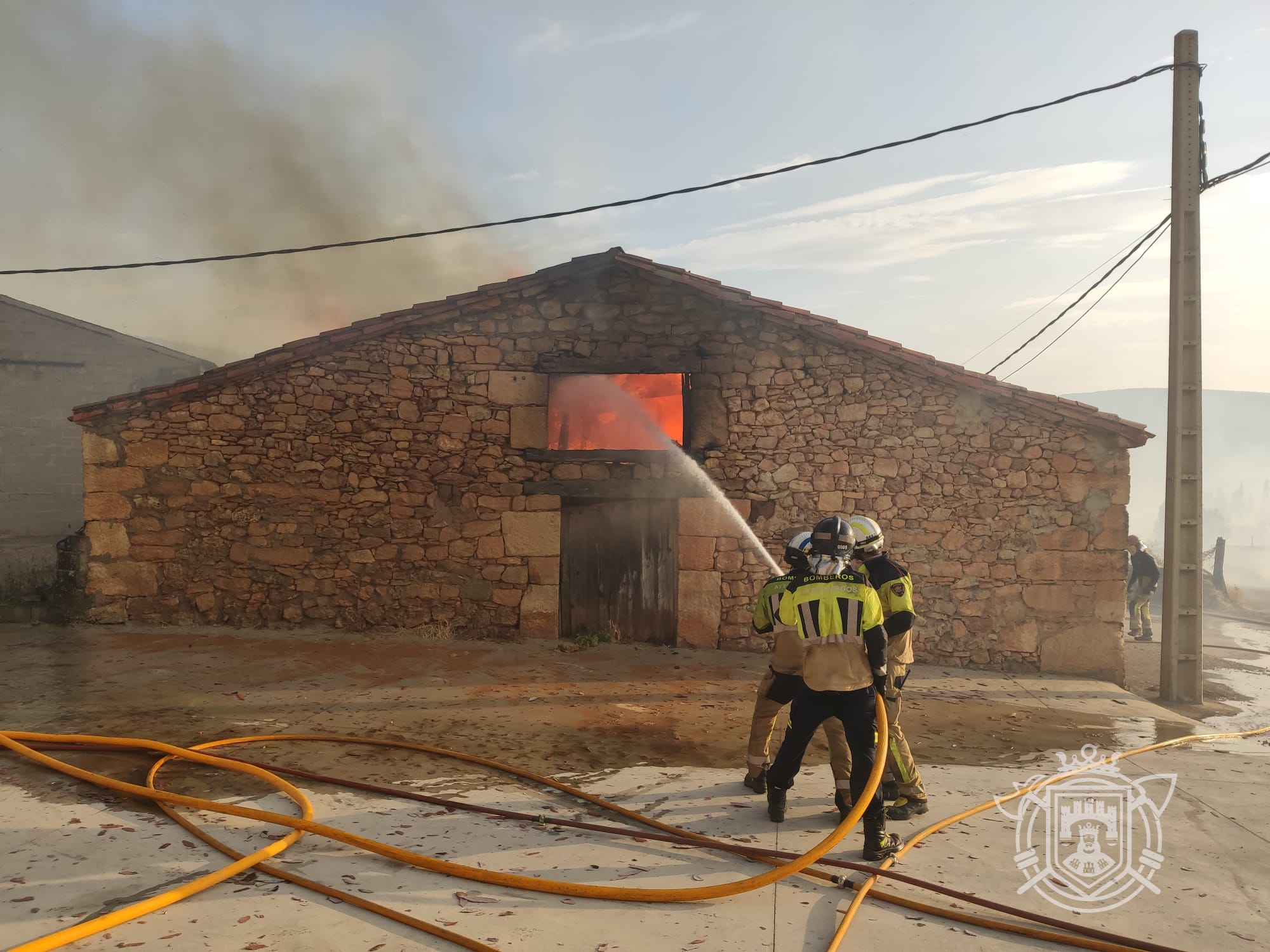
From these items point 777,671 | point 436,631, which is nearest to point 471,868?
point 777,671

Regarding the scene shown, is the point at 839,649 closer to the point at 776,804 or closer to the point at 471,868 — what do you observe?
the point at 776,804

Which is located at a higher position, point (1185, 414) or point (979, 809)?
point (1185, 414)

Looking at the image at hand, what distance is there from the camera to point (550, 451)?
10180 millimetres

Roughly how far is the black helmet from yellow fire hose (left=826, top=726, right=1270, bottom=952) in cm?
158

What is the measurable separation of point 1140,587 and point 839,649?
37.4 ft

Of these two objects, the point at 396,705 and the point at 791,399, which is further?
the point at 791,399

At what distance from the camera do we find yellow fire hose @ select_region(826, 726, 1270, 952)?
134 inches

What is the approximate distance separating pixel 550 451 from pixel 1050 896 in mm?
7460

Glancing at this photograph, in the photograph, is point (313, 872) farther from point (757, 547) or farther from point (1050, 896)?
point (757, 547)

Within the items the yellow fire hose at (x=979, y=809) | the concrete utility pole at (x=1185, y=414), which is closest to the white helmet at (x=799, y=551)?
the yellow fire hose at (x=979, y=809)

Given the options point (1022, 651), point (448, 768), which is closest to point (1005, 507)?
point (1022, 651)

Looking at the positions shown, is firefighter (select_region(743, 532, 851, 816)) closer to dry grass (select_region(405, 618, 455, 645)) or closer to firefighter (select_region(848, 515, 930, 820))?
firefighter (select_region(848, 515, 930, 820))

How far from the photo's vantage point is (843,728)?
14.7 ft

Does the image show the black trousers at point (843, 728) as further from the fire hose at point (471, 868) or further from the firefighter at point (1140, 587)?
the firefighter at point (1140, 587)
